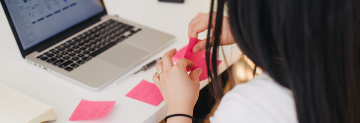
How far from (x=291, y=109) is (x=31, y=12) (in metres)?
0.77

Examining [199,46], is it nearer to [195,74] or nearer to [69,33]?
[195,74]

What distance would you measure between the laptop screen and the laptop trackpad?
0.63 ft

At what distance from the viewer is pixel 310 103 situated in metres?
0.48

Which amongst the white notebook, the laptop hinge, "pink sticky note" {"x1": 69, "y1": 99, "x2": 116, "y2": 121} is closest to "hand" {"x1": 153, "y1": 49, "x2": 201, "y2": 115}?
"pink sticky note" {"x1": 69, "y1": 99, "x2": 116, "y2": 121}

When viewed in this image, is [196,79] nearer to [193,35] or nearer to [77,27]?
[193,35]

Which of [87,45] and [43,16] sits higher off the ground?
[43,16]

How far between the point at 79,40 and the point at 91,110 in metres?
0.34

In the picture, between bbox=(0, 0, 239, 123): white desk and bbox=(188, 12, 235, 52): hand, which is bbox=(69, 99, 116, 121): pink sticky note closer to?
bbox=(0, 0, 239, 123): white desk

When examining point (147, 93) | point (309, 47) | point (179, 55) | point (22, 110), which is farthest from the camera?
point (179, 55)

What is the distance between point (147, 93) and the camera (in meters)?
0.74

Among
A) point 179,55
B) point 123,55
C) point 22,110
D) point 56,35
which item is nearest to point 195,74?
point 179,55

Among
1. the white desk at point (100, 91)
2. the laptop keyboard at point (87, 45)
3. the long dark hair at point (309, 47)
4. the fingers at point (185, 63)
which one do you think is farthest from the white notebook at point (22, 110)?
the long dark hair at point (309, 47)

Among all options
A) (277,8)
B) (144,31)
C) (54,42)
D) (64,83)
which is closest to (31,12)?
(54,42)

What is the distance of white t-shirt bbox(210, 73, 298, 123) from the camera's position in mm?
494
